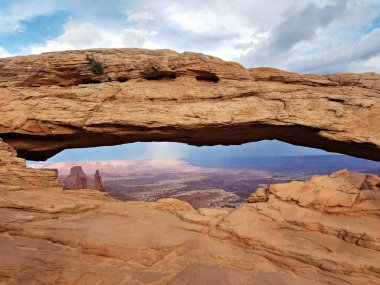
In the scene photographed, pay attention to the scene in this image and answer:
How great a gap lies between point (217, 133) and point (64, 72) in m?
11.6

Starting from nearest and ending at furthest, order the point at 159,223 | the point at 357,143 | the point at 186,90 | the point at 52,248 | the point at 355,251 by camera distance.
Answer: the point at 52,248, the point at 355,251, the point at 159,223, the point at 357,143, the point at 186,90

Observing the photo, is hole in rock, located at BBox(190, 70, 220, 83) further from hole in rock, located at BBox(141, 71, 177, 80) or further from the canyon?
hole in rock, located at BBox(141, 71, 177, 80)

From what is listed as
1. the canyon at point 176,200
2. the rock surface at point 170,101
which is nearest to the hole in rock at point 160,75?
the rock surface at point 170,101

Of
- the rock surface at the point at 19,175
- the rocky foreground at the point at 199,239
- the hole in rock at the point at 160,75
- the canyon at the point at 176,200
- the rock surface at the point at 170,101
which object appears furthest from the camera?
the hole in rock at the point at 160,75

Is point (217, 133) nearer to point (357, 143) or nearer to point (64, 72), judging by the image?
point (357, 143)

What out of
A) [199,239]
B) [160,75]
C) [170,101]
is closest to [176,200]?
[199,239]

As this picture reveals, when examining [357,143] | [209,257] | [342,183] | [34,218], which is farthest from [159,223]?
[357,143]

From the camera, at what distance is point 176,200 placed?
15.3m

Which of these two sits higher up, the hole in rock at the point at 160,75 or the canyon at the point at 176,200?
the hole in rock at the point at 160,75

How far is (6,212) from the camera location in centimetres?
1113

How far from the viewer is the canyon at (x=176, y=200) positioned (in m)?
8.99

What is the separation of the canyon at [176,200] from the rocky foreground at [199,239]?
49 millimetres

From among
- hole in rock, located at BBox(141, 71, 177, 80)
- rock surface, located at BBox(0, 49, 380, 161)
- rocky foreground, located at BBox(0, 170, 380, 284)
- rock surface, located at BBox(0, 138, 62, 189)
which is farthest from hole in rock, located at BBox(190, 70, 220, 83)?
rock surface, located at BBox(0, 138, 62, 189)

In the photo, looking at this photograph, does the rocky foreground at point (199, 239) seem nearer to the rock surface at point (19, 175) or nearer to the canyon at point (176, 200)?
the canyon at point (176, 200)
